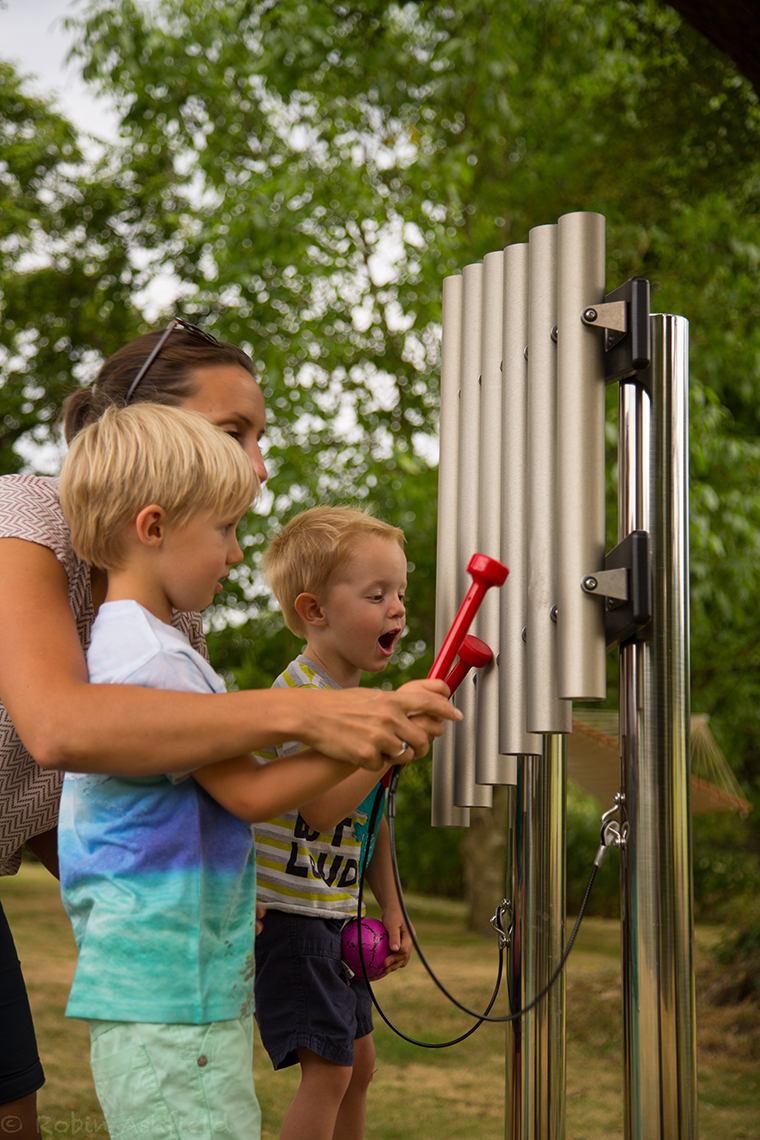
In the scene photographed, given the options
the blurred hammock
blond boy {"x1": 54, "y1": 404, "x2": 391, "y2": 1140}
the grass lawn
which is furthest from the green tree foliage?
blond boy {"x1": 54, "y1": 404, "x2": 391, "y2": 1140}

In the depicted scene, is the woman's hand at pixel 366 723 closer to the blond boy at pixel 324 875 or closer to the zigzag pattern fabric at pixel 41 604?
the zigzag pattern fabric at pixel 41 604

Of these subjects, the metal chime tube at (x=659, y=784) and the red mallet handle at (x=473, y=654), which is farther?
the red mallet handle at (x=473, y=654)

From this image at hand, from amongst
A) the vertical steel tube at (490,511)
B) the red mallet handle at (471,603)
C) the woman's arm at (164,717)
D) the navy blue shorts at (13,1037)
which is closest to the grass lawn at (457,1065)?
the navy blue shorts at (13,1037)

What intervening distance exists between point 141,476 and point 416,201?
21.7ft

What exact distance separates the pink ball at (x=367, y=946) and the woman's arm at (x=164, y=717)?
0.86 m

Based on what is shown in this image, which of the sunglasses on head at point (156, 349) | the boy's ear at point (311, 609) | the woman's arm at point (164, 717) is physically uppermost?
the sunglasses on head at point (156, 349)

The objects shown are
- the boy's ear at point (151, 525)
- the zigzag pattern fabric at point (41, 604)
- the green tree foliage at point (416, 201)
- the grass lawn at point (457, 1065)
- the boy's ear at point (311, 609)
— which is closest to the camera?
the boy's ear at point (151, 525)

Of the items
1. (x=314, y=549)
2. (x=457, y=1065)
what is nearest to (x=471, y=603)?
(x=314, y=549)

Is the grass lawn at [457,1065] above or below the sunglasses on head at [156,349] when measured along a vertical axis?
below

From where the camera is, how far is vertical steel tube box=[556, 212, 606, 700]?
1.61 metres

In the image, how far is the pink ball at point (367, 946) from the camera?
203 centimetres

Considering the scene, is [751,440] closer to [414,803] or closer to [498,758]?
[414,803]

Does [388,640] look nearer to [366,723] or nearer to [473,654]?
[473,654]

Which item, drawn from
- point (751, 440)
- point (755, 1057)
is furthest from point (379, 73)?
point (755, 1057)
